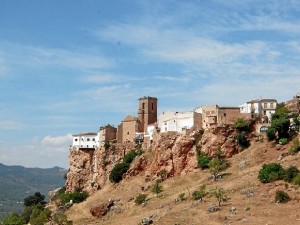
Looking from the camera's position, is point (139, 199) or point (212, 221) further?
point (139, 199)

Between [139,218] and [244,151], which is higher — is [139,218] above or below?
below

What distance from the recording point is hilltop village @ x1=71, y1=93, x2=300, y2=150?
77.4 m

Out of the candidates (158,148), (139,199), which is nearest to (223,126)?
(158,148)

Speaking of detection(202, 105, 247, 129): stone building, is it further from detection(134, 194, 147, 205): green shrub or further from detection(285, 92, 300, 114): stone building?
detection(134, 194, 147, 205): green shrub

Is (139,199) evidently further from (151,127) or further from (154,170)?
(151,127)

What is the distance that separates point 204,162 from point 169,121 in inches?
508

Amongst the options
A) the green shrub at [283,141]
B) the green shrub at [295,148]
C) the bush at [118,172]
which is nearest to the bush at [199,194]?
the green shrub at [295,148]

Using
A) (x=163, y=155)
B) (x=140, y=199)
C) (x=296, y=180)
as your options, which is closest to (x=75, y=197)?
(x=163, y=155)

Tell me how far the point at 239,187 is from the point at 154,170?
825 inches

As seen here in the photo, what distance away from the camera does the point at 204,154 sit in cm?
7519

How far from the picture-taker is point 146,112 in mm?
95438

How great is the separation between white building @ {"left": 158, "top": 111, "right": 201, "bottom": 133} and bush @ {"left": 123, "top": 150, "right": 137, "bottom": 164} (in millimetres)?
6788

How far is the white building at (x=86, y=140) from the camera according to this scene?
321 feet

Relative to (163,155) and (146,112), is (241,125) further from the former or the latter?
(146,112)
